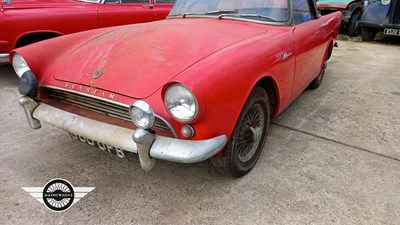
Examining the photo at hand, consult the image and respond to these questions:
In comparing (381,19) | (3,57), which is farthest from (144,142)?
(381,19)

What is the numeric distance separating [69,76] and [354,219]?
205 centimetres

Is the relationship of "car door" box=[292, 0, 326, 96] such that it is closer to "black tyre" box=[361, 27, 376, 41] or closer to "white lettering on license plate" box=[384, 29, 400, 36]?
"white lettering on license plate" box=[384, 29, 400, 36]

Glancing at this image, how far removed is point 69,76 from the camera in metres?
2.15

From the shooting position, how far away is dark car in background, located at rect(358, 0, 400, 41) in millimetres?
7250

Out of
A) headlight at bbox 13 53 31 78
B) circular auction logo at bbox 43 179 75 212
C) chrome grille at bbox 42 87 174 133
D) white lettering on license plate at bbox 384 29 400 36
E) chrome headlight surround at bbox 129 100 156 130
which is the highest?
headlight at bbox 13 53 31 78

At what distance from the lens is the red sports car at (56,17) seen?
4.05 metres

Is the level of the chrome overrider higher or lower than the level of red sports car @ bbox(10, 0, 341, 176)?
lower

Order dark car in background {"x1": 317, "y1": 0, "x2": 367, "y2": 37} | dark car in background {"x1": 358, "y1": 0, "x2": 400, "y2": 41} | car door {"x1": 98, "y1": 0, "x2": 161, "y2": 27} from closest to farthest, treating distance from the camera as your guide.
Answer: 1. car door {"x1": 98, "y1": 0, "x2": 161, "y2": 27}
2. dark car in background {"x1": 358, "y1": 0, "x2": 400, "y2": 41}
3. dark car in background {"x1": 317, "y1": 0, "x2": 367, "y2": 37}

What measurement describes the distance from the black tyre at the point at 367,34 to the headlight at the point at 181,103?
780cm

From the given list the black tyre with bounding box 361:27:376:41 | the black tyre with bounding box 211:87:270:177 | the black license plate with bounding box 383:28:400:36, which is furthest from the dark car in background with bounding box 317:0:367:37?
the black tyre with bounding box 211:87:270:177

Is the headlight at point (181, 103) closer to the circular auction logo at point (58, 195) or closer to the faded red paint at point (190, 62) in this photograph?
the faded red paint at point (190, 62)

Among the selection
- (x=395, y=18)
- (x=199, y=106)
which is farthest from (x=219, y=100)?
(x=395, y=18)

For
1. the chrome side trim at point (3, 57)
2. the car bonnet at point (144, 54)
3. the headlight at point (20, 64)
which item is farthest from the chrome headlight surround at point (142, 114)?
the chrome side trim at point (3, 57)

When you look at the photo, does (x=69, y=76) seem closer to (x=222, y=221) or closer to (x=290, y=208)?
(x=222, y=221)
